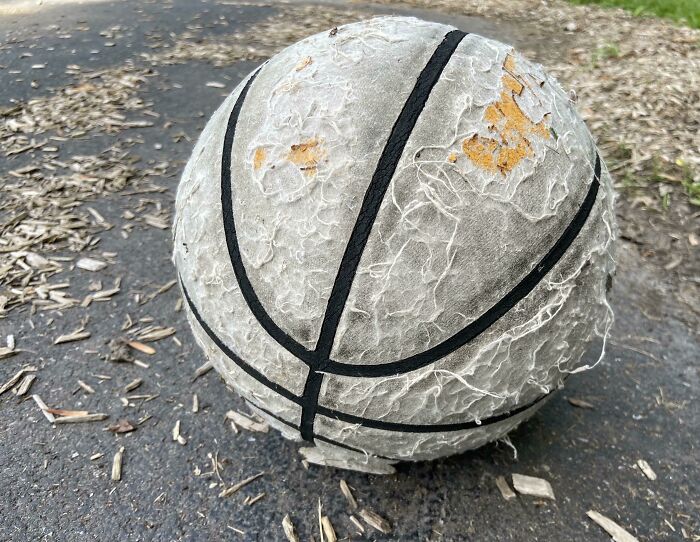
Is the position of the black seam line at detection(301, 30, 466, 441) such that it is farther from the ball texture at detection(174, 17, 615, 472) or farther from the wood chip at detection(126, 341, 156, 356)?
the wood chip at detection(126, 341, 156, 356)

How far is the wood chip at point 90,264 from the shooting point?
3.75 m

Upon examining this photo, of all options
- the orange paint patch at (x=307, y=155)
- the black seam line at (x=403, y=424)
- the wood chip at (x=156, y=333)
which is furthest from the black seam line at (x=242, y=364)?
the wood chip at (x=156, y=333)

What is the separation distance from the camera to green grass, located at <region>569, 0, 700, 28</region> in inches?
351

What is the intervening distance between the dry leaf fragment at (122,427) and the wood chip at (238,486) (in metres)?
0.54

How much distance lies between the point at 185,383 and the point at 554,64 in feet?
19.4

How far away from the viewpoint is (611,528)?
238cm

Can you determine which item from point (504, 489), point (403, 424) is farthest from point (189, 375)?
point (504, 489)

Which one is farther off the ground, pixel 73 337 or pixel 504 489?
pixel 504 489

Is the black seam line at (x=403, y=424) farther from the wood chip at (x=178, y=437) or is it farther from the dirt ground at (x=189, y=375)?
the wood chip at (x=178, y=437)

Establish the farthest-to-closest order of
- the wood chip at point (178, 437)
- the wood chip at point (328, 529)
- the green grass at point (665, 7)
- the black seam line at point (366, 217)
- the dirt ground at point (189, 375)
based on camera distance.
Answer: the green grass at point (665, 7), the wood chip at point (178, 437), the dirt ground at point (189, 375), the wood chip at point (328, 529), the black seam line at point (366, 217)

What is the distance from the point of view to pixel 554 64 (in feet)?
23.7

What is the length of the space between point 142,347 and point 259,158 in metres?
1.56

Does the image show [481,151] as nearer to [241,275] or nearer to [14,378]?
[241,275]

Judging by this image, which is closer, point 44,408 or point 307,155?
point 307,155
